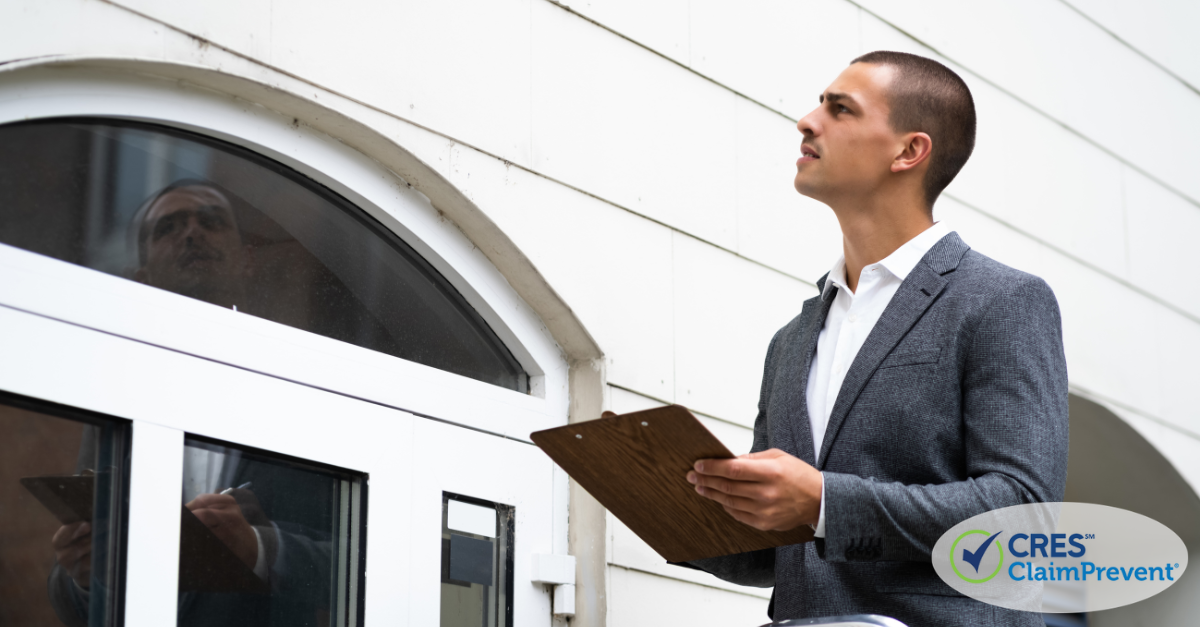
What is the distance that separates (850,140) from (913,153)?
8 cm

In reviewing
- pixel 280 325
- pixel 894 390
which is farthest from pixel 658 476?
pixel 280 325

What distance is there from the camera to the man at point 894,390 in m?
1.28

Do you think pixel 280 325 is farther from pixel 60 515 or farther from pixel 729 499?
pixel 729 499

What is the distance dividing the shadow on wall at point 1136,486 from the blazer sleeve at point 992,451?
2257 millimetres

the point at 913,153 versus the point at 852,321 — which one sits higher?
the point at 913,153

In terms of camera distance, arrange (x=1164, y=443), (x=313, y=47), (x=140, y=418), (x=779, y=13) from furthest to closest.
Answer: (x=1164, y=443), (x=779, y=13), (x=313, y=47), (x=140, y=418)

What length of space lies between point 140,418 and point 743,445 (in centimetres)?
122

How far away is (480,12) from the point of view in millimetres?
2094

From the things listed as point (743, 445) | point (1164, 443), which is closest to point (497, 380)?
point (743, 445)

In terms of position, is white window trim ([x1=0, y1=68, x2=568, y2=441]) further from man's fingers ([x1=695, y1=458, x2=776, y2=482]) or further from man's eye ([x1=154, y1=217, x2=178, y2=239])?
man's fingers ([x1=695, y1=458, x2=776, y2=482])

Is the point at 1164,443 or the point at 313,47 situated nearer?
the point at 313,47

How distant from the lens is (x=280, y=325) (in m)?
1.76

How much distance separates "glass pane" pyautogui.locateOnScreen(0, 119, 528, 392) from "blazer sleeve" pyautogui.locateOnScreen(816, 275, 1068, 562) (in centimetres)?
90

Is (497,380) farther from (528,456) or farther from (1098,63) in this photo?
(1098,63)
